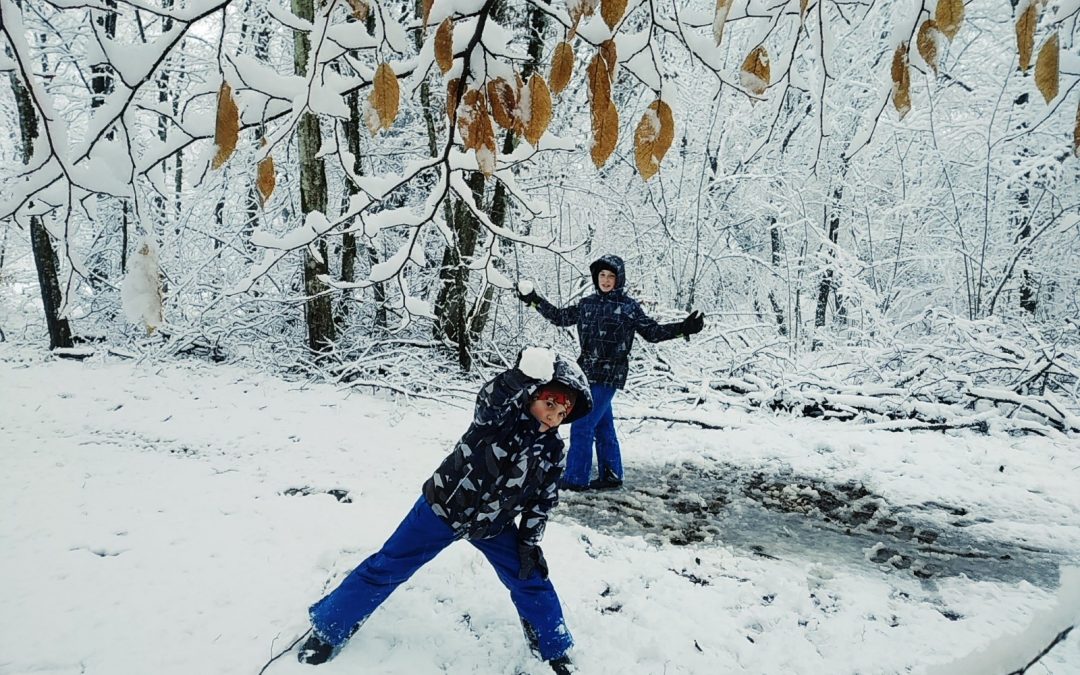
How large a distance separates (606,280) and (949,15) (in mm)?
3778

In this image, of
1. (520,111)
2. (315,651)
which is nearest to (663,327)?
(315,651)

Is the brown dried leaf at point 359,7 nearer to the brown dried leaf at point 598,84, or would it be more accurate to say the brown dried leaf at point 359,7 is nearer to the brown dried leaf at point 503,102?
the brown dried leaf at point 503,102

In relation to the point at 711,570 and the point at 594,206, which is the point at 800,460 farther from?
the point at 594,206

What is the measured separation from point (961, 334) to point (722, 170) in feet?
15.9

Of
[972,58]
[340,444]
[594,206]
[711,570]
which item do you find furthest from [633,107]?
[711,570]

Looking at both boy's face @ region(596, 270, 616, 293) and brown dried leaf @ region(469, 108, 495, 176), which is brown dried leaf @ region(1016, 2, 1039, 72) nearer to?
brown dried leaf @ region(469, 108, 495, 176)

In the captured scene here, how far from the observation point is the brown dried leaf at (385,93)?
108cm

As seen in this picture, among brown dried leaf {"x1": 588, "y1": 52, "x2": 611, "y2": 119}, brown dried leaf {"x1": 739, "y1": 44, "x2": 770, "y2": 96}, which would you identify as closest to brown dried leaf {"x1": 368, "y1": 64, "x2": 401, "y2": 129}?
brown dried leaf {"x1": 588, "y1": 52, "x2": 611, "y2": 119}

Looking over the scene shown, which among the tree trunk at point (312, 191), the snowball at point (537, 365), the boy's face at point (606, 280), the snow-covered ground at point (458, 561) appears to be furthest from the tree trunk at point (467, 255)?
the snowball at point (537, 365)

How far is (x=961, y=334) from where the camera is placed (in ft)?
23.7

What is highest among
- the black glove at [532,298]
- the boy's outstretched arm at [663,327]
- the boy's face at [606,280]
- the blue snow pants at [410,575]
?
the boy's face at [606,280]

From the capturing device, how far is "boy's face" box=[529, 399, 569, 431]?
8.46ft

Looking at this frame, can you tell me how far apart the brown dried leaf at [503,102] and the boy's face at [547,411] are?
1686mm

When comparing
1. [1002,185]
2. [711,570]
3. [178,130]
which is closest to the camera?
[178,130]
